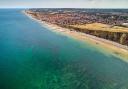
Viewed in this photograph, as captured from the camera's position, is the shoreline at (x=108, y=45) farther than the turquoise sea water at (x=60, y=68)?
Yes

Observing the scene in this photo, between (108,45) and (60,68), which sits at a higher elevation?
(60,68)

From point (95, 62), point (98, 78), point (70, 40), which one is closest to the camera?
point (98, 78)

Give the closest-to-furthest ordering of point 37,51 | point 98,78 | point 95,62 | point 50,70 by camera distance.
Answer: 1. point 98,78
2. point 50,70
3. point 95,62
4. point 37,51

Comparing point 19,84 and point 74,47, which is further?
point 74,47

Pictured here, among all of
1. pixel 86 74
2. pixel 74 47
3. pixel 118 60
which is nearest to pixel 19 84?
pixel 86 74

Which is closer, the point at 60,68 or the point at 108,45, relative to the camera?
the point at 60,68

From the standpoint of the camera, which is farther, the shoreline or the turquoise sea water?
the shoreline

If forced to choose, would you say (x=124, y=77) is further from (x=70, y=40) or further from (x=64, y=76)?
(x=70, y=40)
